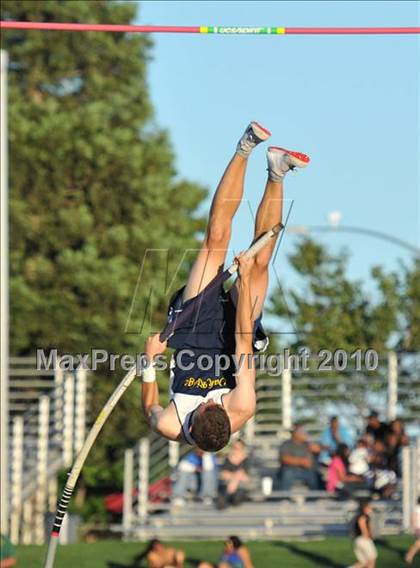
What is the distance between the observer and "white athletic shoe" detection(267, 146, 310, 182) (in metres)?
9.86

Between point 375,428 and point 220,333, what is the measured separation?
9.03 metres

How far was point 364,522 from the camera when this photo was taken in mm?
16688

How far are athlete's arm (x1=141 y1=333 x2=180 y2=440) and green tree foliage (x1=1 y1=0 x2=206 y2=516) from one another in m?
17.2

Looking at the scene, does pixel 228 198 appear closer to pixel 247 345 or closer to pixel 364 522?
pixel 247 345

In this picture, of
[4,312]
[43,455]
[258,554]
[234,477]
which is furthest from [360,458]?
[43,455]

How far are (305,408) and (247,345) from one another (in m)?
14.6

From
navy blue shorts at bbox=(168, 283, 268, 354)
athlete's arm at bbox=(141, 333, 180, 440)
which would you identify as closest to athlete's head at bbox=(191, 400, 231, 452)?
athlete's arm at bbox=(141, 333, 180, 440)

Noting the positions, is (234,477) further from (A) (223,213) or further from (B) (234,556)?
(A) (223,213)

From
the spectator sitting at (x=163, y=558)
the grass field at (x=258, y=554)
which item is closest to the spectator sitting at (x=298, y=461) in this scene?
the grass field at (x=258, y=554)

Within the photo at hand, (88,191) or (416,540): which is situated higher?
(88,191)

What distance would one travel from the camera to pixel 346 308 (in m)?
28.0

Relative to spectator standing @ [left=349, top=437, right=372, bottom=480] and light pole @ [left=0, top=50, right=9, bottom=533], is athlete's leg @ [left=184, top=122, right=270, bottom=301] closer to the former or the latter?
light pole @ [left=0, top=50, right=9, bottom=533]

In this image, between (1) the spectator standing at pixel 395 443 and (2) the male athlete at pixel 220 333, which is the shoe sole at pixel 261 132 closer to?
(2) the male athlete at pixel 220 333

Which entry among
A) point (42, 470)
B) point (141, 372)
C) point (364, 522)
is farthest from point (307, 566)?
point (141, 372)
